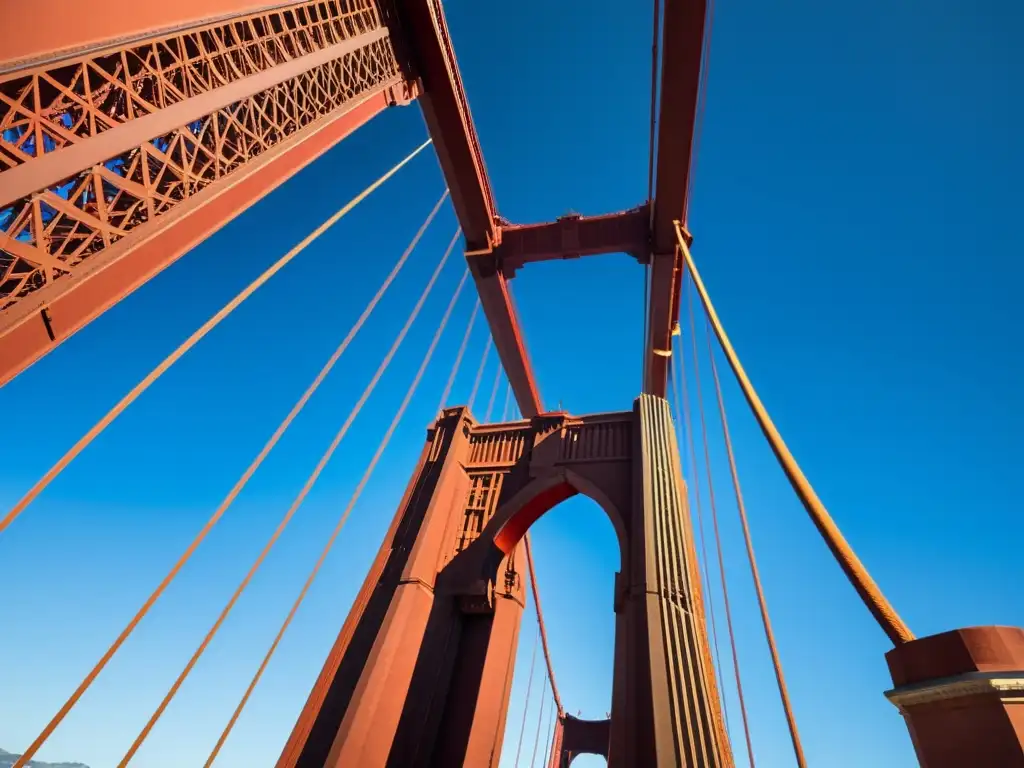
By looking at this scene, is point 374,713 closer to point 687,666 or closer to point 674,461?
point 687,666

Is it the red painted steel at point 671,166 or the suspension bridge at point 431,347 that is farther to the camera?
the red painted steel at point 671,166

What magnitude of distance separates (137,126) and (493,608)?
21.7ft

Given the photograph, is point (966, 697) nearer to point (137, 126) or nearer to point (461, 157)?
point (137, 126)

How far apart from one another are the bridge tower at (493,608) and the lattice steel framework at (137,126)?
5152 mm

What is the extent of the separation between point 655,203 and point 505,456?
5435 mm

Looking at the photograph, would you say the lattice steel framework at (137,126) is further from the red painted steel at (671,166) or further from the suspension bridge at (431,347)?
the red painted steel at (671,166)

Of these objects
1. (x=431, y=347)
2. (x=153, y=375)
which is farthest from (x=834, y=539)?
(x=431, y=347)

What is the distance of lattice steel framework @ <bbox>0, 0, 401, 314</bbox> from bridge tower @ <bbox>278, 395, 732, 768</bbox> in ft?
16.9

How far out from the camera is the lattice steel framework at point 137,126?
2.53m

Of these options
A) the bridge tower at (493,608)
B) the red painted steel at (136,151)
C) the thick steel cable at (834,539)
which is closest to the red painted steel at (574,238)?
the bridge tower at (493,608)

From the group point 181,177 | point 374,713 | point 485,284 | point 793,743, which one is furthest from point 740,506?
point 485,284

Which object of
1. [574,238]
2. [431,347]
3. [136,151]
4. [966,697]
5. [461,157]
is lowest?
[966,697]

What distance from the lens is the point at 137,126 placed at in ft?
10.2

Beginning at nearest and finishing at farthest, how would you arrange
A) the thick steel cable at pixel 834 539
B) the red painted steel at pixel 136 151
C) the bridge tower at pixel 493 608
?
the thick steel cable at pixel 834 539 → the red painted steel at pixel 136 151 → the bridge tower at pixel 493 608
